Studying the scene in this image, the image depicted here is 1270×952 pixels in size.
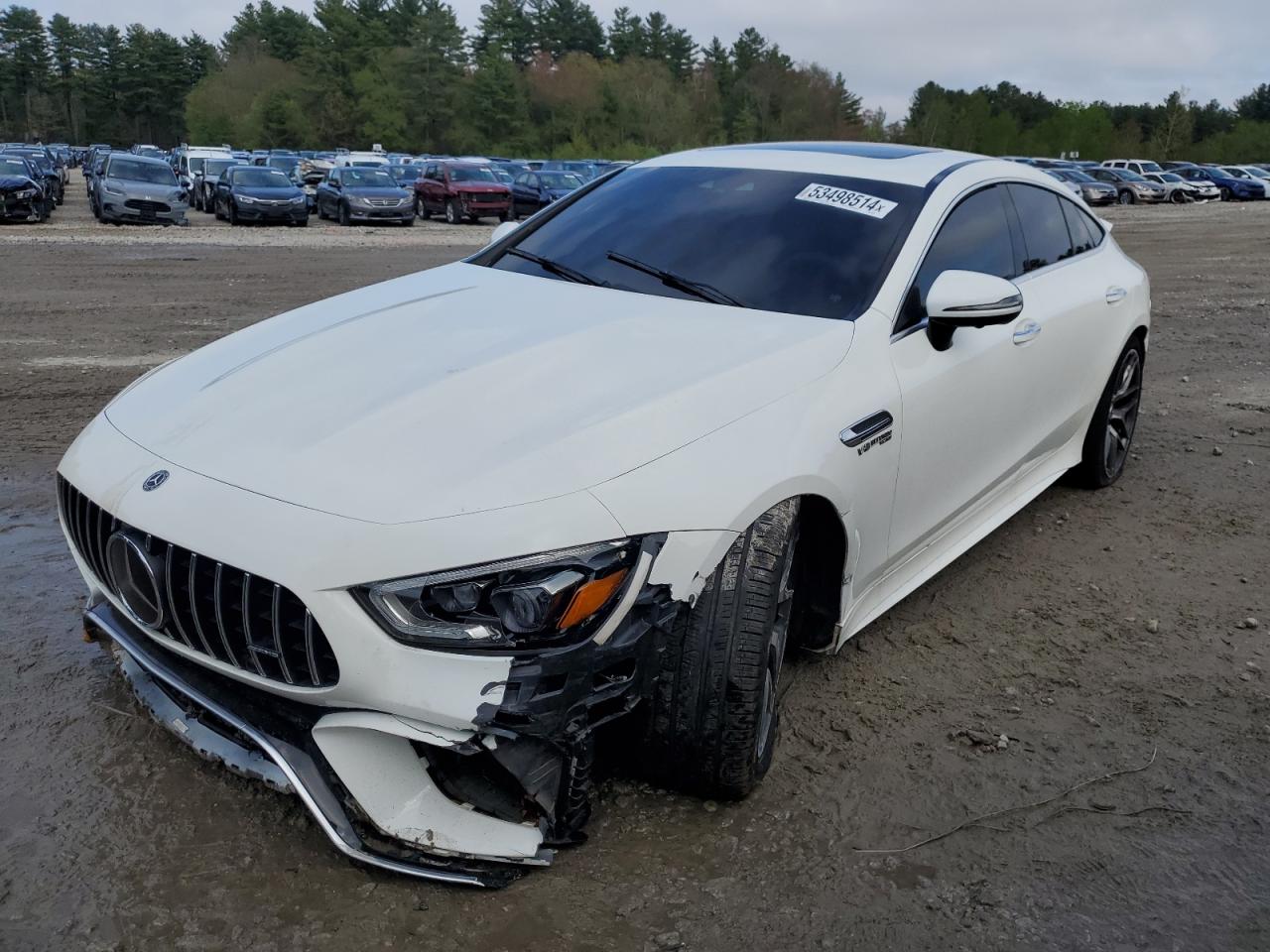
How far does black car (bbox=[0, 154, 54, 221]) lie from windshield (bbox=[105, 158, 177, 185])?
141 cm

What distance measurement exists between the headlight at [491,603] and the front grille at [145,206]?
72.1ft

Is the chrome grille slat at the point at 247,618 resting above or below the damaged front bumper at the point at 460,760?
above

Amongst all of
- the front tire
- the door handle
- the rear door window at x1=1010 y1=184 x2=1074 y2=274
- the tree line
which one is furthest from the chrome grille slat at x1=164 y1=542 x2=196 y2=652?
the tree line

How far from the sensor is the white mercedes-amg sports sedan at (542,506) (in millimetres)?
2184

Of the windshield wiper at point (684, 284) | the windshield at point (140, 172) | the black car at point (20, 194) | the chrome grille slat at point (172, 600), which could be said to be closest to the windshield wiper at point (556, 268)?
the windshield wiper at point (684, 284)

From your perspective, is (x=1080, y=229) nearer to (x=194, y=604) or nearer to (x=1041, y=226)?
(x=1041, y=226)

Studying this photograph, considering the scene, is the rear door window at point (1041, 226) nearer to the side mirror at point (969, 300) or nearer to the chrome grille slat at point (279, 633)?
the side mirror at point (969, 300)

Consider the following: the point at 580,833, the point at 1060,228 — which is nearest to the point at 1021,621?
the point at 1060,228

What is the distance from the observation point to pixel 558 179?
1167 inches

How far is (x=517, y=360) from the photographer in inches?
112

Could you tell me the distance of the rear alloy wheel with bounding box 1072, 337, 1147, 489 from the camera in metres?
5.06

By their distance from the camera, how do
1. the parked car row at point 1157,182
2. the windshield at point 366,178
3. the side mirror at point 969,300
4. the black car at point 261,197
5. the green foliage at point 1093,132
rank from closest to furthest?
the side mirror at point 969,300, the black car at point 261,197, the windshield at point 366,178, the parked car row at point 1157,182, the green foliage at point 1093,132

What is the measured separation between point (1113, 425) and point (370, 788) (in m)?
4.25

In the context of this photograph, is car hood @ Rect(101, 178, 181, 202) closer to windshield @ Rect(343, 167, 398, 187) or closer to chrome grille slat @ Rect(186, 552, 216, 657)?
windshield @ Rect(343, 167, 398, 187)
